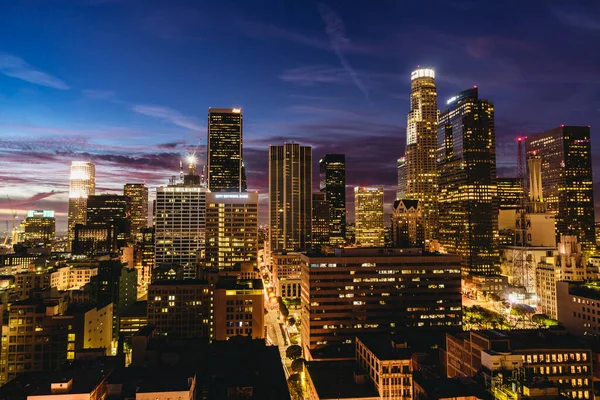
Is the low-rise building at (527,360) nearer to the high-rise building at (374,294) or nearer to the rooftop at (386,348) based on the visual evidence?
the rooftop at (386,348)

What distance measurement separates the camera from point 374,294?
127688 mm

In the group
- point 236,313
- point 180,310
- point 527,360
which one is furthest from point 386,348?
point 180,310

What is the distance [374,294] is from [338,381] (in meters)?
43.5

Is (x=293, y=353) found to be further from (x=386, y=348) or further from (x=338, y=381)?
(x=386, y=348)

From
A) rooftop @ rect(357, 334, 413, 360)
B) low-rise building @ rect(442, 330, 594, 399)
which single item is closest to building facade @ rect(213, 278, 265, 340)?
rooftop @ rect(357, 334, 413, 360)

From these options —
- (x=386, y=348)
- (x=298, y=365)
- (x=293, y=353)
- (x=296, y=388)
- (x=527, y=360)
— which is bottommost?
(x=296, y=388)

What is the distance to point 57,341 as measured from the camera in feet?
341

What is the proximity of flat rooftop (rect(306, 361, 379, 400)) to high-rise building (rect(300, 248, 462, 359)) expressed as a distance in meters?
23.1

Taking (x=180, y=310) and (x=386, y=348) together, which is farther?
(x=180, y=310)

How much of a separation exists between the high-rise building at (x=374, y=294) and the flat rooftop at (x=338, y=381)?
2310cm

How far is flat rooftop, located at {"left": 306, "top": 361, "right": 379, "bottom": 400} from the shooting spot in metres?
81.5

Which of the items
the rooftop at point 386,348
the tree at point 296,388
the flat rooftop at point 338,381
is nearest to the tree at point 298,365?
the tree at point 296,388

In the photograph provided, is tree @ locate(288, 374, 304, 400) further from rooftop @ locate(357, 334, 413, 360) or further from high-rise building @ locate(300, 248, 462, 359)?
high-rise building @ locate(300, 248, 462, 359)

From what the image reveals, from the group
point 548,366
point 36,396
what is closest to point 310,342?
point 548,366
